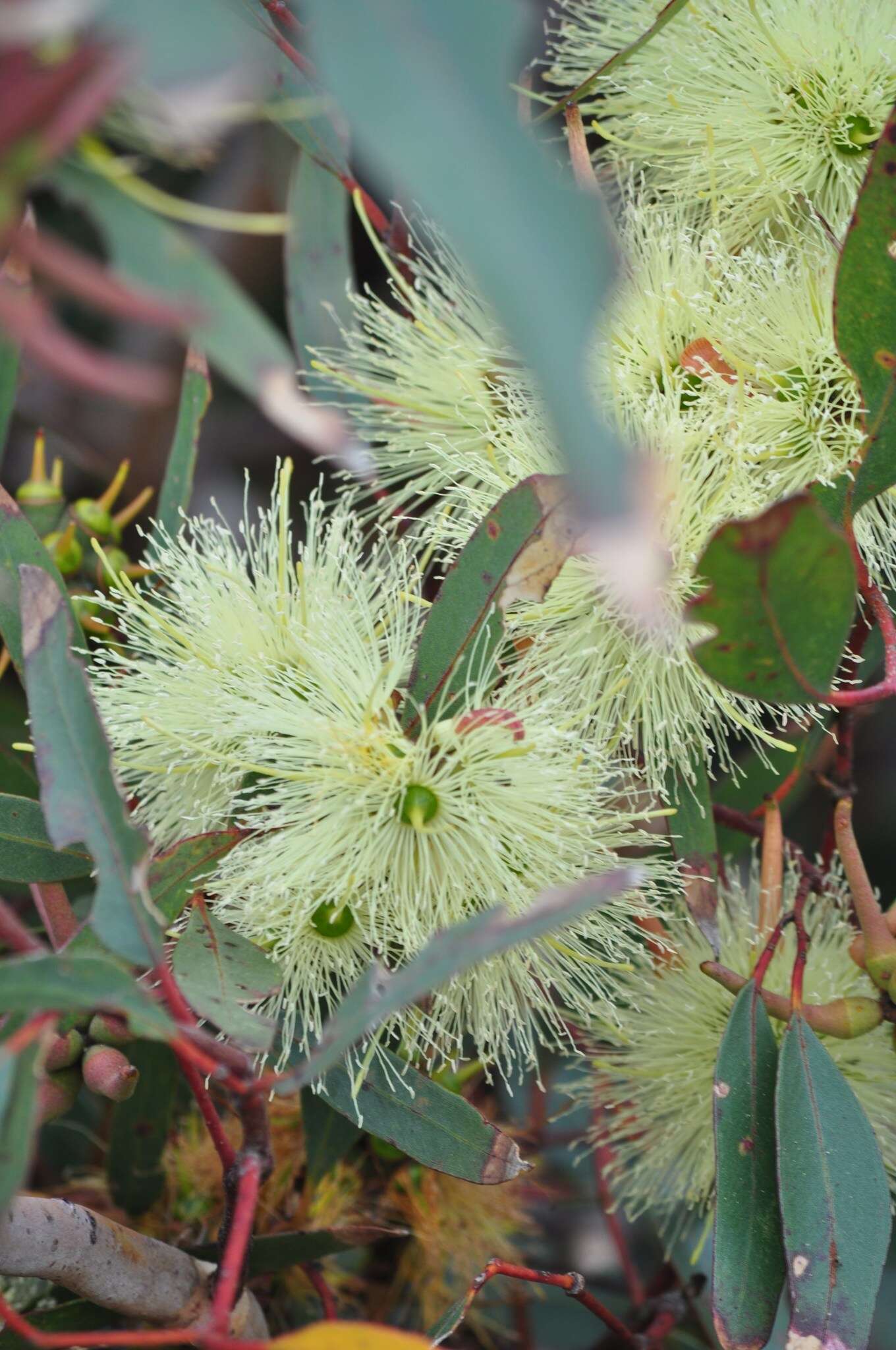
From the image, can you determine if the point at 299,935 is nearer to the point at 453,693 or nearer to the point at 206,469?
the point at 453,693

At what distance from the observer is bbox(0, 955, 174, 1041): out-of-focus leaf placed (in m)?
0.42

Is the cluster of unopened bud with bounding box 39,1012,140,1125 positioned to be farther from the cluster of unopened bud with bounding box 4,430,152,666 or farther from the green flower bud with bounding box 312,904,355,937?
the cluster of unopened bud with bounding box 4,430,152,666

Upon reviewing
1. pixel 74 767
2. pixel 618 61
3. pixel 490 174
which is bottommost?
pixel 74 767

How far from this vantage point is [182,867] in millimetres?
609

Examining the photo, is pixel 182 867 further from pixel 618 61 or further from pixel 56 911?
pixel 618 61

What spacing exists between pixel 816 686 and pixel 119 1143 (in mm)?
578

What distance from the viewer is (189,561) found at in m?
0.69

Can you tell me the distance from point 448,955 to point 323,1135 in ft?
1.35

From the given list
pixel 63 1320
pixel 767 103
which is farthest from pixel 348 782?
pixel 767 103

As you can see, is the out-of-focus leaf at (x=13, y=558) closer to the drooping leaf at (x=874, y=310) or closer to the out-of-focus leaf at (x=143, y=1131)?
the out-of-focus leaf at (x=143, y=1131)

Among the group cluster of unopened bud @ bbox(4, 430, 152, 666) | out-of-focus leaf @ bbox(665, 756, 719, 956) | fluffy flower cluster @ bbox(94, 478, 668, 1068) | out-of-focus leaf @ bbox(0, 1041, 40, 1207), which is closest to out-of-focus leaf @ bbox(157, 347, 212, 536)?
cluster of unopened bud @ bbox(4, 430, 152, 666)

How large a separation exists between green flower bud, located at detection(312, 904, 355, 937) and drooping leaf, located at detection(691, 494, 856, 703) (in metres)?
0.22

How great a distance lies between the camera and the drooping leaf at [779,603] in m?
0.50

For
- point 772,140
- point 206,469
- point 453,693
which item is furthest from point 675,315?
point 206,469
